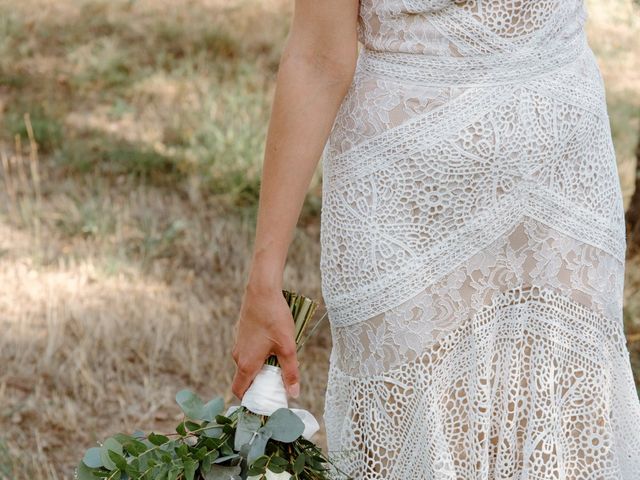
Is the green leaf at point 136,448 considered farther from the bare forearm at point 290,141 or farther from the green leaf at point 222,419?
the bare forearm at point 290,141

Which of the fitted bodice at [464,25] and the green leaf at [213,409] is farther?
the green leaf at [213,409]

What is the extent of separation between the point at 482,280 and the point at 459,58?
0.35 m

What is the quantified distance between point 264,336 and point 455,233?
34cm

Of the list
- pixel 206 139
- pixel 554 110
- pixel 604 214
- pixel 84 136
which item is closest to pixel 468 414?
pixel 604 214

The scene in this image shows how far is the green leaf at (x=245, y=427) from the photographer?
1.56m

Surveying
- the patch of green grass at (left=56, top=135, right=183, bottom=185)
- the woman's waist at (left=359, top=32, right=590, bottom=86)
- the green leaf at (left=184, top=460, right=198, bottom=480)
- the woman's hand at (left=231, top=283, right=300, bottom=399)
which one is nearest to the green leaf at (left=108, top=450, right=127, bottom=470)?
the green leaf at (left=184, top=460, right=198, bottom=480)

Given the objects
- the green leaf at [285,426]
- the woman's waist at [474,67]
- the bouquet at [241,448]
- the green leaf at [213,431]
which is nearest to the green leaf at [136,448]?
the bouquet at [241,448]

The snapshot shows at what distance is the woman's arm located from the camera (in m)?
1.55

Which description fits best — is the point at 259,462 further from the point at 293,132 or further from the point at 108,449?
the point at 293,132

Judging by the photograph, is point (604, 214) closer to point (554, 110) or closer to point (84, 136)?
point (554, 110)

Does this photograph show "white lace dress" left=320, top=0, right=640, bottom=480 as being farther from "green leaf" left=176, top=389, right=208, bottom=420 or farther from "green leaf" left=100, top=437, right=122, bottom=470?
"green leaf" left=100, top=437, right=122, bottom=470

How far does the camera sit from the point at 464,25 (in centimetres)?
155

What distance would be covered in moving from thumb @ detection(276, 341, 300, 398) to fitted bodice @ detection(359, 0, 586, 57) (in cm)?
50

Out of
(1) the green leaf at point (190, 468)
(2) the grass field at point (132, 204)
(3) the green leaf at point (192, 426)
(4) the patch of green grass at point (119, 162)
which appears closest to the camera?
(1) the green leaf at point (190, 468)
